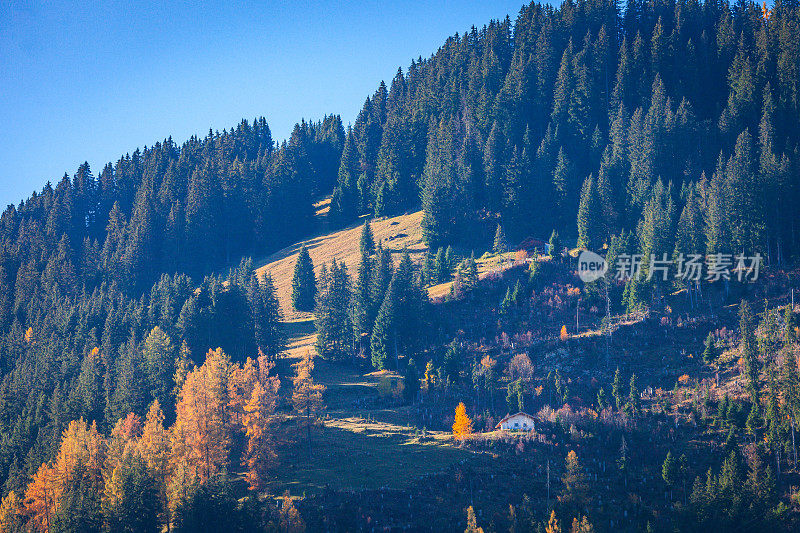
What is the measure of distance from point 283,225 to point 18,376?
184ft

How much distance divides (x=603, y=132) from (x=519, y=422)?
63.3 m

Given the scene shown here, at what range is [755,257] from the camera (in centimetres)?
7788

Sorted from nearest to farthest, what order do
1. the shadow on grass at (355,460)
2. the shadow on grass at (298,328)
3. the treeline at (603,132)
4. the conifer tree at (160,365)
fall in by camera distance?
1. the shadow on grass at (355,460)
2. the conifer tree at (160,365)
3. the treeline at (603,132)
4. the shadow on grass at (298,328)

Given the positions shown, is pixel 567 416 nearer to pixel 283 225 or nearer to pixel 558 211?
pixel 558 211

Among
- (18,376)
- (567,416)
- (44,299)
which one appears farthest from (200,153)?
(567,416)

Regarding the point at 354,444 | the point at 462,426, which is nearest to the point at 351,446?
the point at 354,444

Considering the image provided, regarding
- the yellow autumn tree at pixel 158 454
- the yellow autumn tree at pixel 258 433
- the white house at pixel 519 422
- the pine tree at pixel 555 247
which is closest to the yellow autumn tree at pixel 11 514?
the yellow autumn tree at pixel 158 454

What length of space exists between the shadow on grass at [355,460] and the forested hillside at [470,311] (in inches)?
17.4

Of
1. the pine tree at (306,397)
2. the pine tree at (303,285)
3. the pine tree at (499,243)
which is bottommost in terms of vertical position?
the pine tree at (306,397)

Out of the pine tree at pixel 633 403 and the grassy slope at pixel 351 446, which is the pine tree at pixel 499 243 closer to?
the grassy slope at pixel 351 446

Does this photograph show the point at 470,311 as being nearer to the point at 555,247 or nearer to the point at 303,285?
the point at 555,247

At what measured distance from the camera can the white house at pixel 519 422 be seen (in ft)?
204

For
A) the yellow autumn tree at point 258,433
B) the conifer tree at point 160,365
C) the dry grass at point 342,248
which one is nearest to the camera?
the yellow autumn tree at point 258,433

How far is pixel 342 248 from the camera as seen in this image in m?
115
